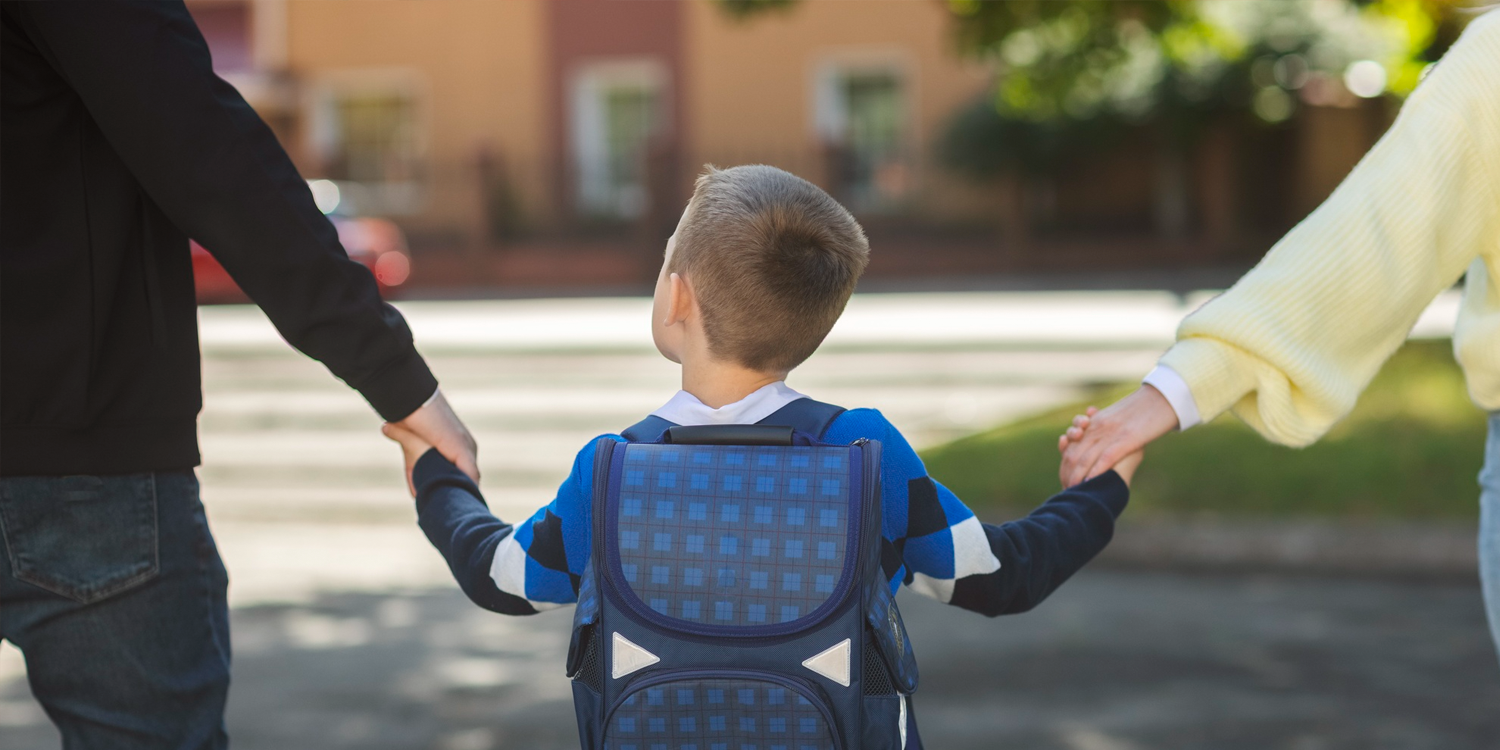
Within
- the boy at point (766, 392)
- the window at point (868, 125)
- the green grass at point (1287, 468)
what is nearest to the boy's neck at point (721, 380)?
the boy at point (766, 392)

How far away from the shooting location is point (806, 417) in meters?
1.82

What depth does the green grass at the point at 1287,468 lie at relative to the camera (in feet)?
20.8

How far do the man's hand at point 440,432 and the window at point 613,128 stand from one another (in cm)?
2061

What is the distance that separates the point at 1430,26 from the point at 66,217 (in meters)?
8.88

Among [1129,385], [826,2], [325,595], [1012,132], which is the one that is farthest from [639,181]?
[325,595]

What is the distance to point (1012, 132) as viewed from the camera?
792 inches

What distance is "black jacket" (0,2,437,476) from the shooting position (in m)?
1.87

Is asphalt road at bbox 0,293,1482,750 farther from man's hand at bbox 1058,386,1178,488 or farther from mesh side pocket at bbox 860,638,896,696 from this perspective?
mesh side pocket at bbox 860,638,896,696

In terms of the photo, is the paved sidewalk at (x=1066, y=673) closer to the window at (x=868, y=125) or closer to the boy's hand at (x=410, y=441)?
the boy's hand at (x=410, y=441)

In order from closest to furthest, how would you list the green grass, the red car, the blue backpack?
the blue backpack → the green grass → the red car

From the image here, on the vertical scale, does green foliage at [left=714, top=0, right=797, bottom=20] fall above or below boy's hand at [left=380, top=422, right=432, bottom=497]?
above

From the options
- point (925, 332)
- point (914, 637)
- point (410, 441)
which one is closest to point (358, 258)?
point (925, 332)

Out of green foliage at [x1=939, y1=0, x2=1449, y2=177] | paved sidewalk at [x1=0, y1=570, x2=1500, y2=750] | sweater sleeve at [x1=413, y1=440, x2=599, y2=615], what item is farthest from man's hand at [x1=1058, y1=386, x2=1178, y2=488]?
green foliage at [x1=939, y1=0, x2=1449, y2=177]

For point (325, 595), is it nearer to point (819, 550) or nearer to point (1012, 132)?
point (819, 550)
